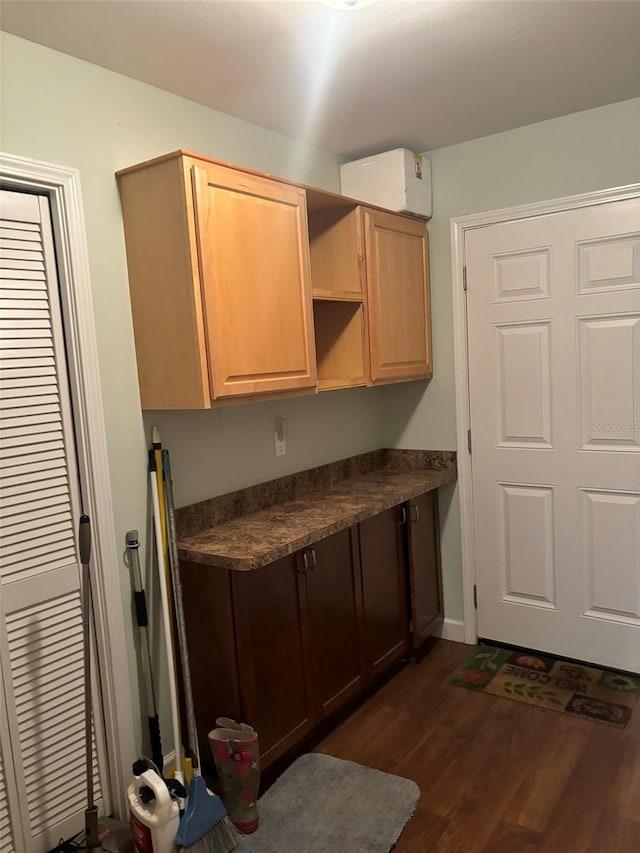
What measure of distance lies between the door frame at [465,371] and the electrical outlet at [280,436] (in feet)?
3.08

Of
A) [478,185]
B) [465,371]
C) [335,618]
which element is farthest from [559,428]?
[335,618]

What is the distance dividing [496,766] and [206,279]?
2018mm

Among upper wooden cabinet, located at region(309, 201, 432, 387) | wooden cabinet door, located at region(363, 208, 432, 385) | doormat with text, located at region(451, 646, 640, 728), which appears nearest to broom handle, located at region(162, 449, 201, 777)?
upper wooden cabinet, located at region(309, 201, 432, 387)

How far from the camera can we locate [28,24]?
5.82 ft

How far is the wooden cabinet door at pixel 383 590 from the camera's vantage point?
2750mm

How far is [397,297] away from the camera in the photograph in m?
3.01

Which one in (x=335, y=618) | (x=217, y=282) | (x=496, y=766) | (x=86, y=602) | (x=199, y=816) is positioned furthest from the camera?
(x=335, y=618)

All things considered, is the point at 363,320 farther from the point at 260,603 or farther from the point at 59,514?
A: the point at 59,514

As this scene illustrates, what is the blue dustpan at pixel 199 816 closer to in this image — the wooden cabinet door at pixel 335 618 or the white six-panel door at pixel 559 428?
the wooden cabinet door at pixel 335 618

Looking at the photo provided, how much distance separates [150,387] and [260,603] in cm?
83

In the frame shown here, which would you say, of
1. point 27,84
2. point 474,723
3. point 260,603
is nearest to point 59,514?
point 260,603

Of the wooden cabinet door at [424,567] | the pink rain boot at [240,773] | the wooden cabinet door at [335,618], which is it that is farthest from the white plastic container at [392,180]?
the pink rain boot at [240,773]

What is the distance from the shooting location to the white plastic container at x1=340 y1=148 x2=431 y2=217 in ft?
9.75

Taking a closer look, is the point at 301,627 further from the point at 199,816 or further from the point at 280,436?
the point at 280,436
